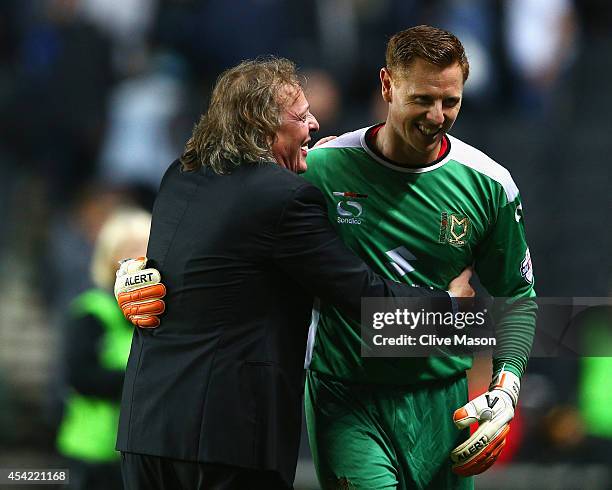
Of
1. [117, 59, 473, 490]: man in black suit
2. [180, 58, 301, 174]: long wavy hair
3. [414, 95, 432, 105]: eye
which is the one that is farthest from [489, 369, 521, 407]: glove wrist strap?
[180, 58, 301, 174]: long wavy hair

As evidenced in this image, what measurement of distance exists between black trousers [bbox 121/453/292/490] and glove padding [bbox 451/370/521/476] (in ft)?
2.05

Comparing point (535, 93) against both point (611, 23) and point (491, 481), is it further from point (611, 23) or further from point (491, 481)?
point (491, 481)

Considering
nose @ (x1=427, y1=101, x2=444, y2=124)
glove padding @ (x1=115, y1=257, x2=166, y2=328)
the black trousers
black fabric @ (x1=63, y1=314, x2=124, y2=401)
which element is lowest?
the black trousers

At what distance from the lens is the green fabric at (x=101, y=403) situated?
6199 mm

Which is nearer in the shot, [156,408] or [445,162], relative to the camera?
[156,408]

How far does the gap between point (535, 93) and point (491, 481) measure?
3.96m

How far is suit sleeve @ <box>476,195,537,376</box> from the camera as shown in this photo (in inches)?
179

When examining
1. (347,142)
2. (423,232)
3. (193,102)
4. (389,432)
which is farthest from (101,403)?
(193,102)

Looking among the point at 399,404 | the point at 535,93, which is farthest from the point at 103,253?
the point at 535,93

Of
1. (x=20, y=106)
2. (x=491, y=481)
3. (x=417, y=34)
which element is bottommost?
(x=491, y=481)

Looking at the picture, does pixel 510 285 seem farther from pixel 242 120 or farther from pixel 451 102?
pixel 242 120

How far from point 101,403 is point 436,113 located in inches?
104

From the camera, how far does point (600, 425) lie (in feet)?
24.9

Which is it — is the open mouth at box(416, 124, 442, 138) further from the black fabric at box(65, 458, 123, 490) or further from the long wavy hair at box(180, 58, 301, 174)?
the black fabric at box(65, 458, 123, 490)
